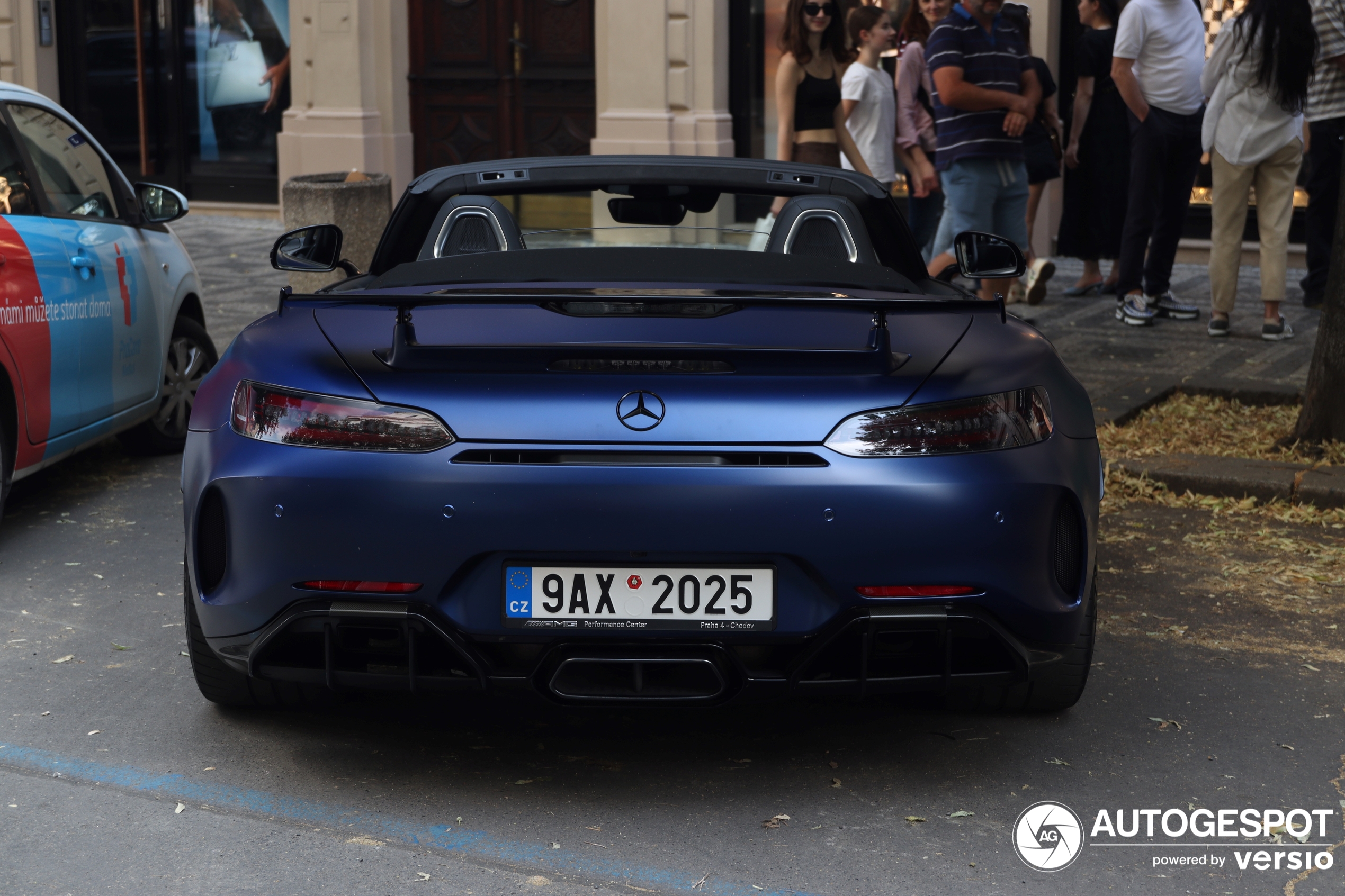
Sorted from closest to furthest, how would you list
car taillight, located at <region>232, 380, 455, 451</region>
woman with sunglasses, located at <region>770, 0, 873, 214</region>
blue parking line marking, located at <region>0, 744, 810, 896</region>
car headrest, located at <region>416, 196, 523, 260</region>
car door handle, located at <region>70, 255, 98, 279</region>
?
blue parking line marking, located at <region>0, 744, 810, 896</region> → car taillight, located at <region>232, 380, 455, 451</region> → car headrest, located at <region>416, 196, 523, 260</region> → car door handle, located at <region>70, 255, 98, 279</region> → woman with sunglasses, located at <region>770, 0, 873, 214</region>

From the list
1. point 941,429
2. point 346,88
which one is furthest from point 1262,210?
point 346,88

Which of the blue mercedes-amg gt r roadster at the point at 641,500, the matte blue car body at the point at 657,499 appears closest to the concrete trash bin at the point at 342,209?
the blue mercedes-amg gt r roadster at the point at 641,500

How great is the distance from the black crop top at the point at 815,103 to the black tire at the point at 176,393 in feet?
12.5

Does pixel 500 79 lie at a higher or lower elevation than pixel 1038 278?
higher

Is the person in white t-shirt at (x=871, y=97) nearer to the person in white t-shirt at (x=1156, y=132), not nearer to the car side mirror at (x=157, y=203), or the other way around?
the person in white t-shirt at (x=1156, y=132)

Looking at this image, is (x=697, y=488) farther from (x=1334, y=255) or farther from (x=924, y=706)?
(x=1334, y=255)

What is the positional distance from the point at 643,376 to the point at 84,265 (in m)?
3.42

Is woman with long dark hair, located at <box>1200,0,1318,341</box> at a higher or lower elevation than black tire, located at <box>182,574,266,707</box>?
higher

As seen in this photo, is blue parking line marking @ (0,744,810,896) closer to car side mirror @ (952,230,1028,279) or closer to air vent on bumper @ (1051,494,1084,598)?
air vent on bumper @ (1051,494,1084,598)

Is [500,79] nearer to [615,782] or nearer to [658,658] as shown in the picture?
[615,782]

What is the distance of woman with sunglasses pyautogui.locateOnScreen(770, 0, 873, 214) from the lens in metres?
9.03

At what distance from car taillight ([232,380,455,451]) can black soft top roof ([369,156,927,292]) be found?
1.07 meters

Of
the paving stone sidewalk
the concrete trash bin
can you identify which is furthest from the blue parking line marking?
the concrete trash bin

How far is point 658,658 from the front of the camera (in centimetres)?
315
